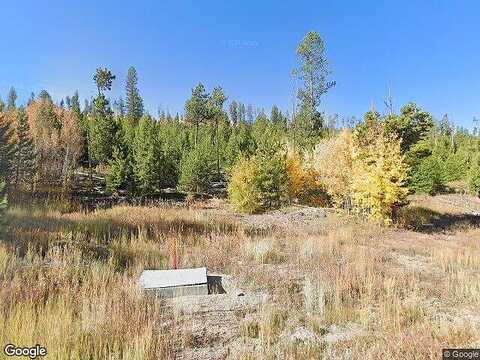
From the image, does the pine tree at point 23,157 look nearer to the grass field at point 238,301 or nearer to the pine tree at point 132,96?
the grass field at point 238,301

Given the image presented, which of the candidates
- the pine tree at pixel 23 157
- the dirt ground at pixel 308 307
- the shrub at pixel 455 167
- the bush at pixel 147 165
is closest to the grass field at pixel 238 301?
the dirt ground at pixel 308 307

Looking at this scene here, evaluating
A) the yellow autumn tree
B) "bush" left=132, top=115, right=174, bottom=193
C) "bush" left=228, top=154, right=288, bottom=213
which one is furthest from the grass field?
"bush" left=132, top=115, right=174, bottom=193

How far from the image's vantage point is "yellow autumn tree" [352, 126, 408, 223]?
1722 centimetres

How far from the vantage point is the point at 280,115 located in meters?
93.1

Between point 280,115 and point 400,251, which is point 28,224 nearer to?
point 400,251

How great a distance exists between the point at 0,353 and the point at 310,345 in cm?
319

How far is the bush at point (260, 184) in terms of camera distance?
24609mm

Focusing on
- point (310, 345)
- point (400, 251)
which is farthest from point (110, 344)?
point (400, 251)

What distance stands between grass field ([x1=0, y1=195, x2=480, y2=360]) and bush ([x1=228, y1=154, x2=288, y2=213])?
13885 mm

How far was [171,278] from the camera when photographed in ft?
20.4

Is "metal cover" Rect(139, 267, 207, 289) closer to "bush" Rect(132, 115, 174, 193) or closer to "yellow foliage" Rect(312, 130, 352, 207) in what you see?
"yellow foliage" Rect(312, 130, 352, 207)

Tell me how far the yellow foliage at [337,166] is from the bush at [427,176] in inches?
503

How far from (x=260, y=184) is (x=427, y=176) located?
22.6 meters

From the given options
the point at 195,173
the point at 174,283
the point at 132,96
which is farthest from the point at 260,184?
the point at 132,96
